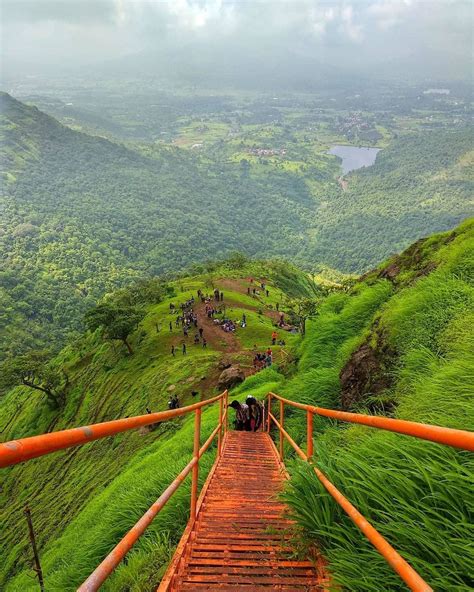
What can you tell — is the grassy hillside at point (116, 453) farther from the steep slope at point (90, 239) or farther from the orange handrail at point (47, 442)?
the steep slope at point (90, 239)

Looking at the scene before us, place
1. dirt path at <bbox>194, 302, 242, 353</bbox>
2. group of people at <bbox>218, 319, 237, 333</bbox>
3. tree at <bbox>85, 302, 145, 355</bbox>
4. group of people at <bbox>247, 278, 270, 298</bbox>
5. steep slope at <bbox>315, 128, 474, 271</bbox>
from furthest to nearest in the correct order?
steep slope at <bbox>315, 128, 474, 271</bbox> < group of people at <bbox>247, 278, 270, 298</bbox> < group of people at <bbox>218, 319, 237, 333</bbox> < tree at <bbox>85, 302, 145, 355</bbox> < dirt path at <bbox>194, 302, 242, 353</bbox>

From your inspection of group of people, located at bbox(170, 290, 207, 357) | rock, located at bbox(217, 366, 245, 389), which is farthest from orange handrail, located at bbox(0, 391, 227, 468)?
group of people, located at bbox(170, 290, 207, 357)

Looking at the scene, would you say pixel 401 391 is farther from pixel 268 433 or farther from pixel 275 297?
pixel 275 297

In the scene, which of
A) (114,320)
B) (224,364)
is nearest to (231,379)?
(224,364)

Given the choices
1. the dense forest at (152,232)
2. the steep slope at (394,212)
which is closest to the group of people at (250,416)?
the dense forest at (152,232)

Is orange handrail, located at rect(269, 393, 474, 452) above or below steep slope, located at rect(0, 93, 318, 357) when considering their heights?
above

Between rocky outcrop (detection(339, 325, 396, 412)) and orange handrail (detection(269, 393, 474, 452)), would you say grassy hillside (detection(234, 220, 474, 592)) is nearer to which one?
rocky outcrop (detection(339, 325, 396, 412))

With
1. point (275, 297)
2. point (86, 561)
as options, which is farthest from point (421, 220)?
point (86, 561)
